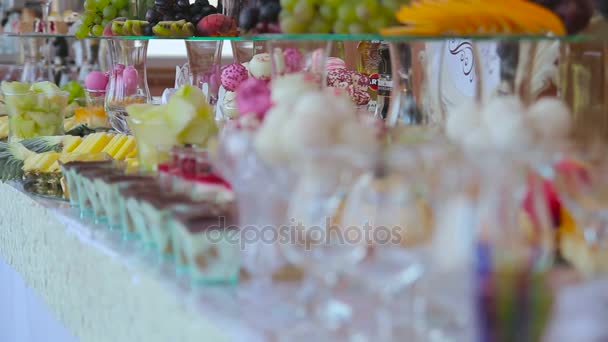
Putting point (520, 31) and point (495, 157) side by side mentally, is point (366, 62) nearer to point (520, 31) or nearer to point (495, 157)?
point (520, 31)

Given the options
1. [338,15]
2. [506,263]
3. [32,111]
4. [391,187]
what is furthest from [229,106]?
[506,263]

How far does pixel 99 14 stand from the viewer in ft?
6.91

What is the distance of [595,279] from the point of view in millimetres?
827

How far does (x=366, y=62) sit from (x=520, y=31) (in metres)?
1.70

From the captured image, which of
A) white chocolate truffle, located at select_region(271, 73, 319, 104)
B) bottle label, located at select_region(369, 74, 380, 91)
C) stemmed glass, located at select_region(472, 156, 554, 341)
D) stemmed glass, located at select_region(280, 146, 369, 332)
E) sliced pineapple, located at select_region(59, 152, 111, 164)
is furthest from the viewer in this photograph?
bottle label, located at select_region(369, 74, 380, 91)

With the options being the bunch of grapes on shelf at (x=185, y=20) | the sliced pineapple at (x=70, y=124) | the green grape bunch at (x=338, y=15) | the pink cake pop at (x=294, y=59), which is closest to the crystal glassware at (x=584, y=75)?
the green grape bunch at (x=338, y=15)

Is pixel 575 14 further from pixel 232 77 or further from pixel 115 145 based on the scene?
pixel 232 77

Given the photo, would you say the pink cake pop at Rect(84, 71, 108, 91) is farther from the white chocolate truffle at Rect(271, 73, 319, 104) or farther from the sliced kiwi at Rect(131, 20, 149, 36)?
the white chocolate truffle at Rect(271, 73, 319, 104)

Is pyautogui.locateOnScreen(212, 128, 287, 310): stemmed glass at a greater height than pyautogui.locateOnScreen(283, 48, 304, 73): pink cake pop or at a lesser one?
lesser

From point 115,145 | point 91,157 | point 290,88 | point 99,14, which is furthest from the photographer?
point 99,14

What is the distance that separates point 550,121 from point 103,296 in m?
0.71

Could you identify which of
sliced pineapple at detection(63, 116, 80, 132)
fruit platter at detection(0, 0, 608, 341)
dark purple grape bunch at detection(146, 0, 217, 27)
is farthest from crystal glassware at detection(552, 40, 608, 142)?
sliced pineapple at detection(63, 116, 80, 132)

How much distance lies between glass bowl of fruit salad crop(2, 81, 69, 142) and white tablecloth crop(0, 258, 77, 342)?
34cm

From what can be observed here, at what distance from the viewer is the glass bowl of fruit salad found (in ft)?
6.61
